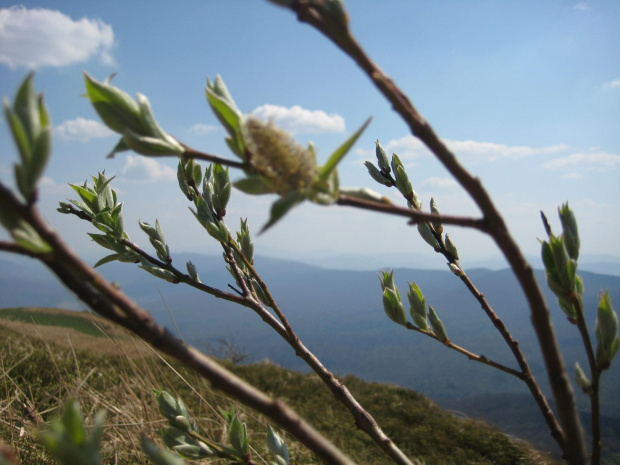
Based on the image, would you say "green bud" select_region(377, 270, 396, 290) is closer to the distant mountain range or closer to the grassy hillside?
the distant mountain range

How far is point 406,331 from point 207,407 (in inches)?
1432

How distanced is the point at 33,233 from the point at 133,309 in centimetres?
11

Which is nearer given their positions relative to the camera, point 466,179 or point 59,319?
point 466,179

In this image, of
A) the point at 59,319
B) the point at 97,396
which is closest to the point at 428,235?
the point at 97,396

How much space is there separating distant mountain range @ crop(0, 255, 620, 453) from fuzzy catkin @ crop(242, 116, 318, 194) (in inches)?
37.8

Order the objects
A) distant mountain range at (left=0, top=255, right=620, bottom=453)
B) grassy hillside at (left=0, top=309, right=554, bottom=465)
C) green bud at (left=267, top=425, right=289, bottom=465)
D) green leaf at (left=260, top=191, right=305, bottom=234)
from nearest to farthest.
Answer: green leaf at (left=260, top=191, right=305, bottom=234) → green bud at (left=267, top=425, right=289, bottom=465) → grassy hillside at (left=0, top=309, right=554, bottom=465) → distant mountain range at (left=0, top=255, right=620, bottom=453)

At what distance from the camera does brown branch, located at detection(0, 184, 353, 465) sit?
14.5 inches

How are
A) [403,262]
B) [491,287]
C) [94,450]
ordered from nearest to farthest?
[94,450]
[491,287]
[403,262]

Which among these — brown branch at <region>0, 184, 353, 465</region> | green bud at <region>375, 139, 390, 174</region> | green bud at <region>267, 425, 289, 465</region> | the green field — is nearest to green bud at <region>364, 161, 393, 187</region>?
green bud at <region>375, 139, 390, 174</region>

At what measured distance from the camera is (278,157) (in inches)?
16.9

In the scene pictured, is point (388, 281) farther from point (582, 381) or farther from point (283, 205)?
point (283, 205)

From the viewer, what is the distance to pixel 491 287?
35.9 metres

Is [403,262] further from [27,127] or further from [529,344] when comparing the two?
[27,127]

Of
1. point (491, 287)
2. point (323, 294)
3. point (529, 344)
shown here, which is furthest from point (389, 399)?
point (323, 294)
